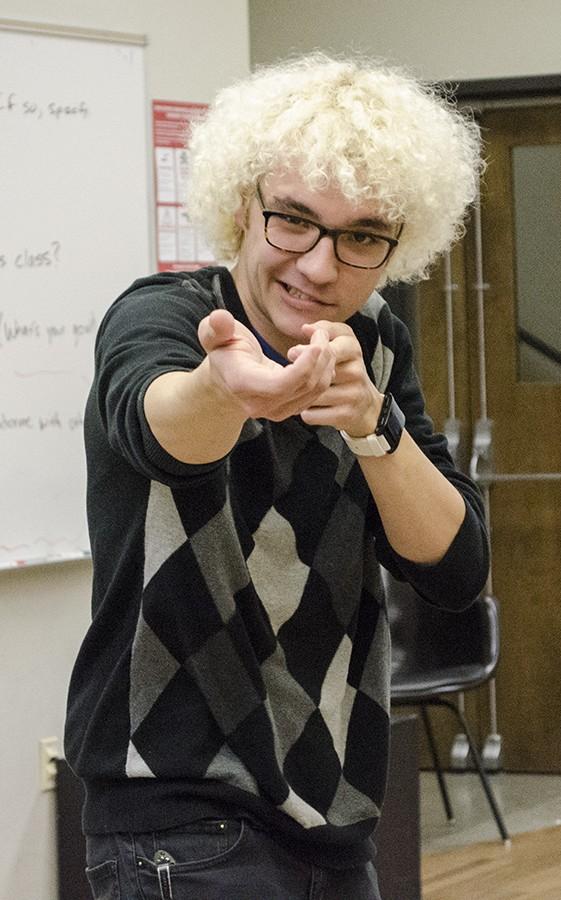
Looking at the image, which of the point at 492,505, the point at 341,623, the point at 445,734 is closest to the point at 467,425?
the point at 492,505

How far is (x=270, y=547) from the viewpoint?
122 centimetres

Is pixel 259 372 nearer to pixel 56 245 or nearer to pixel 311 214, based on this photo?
pixel 311 214

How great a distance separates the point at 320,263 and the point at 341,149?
100mm

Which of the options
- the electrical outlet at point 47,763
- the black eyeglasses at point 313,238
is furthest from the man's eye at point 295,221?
the electrical outlet at point 47,763

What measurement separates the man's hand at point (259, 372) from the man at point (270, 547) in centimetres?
9

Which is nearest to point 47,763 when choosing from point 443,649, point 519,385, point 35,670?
point 35,670

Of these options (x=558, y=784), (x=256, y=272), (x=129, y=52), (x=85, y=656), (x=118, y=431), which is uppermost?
(x=129, y=52)

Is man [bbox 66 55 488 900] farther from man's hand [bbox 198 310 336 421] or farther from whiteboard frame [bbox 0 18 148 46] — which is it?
whiteboard frame [bbox 0 18 148 46]

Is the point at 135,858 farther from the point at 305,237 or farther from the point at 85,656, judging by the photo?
the point at 305,237

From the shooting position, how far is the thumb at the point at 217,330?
37.4 inches

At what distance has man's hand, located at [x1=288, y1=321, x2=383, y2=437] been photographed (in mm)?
1034

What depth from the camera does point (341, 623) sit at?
127 cm

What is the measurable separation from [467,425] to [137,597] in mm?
3578

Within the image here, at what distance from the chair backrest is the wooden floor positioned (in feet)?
1.74
